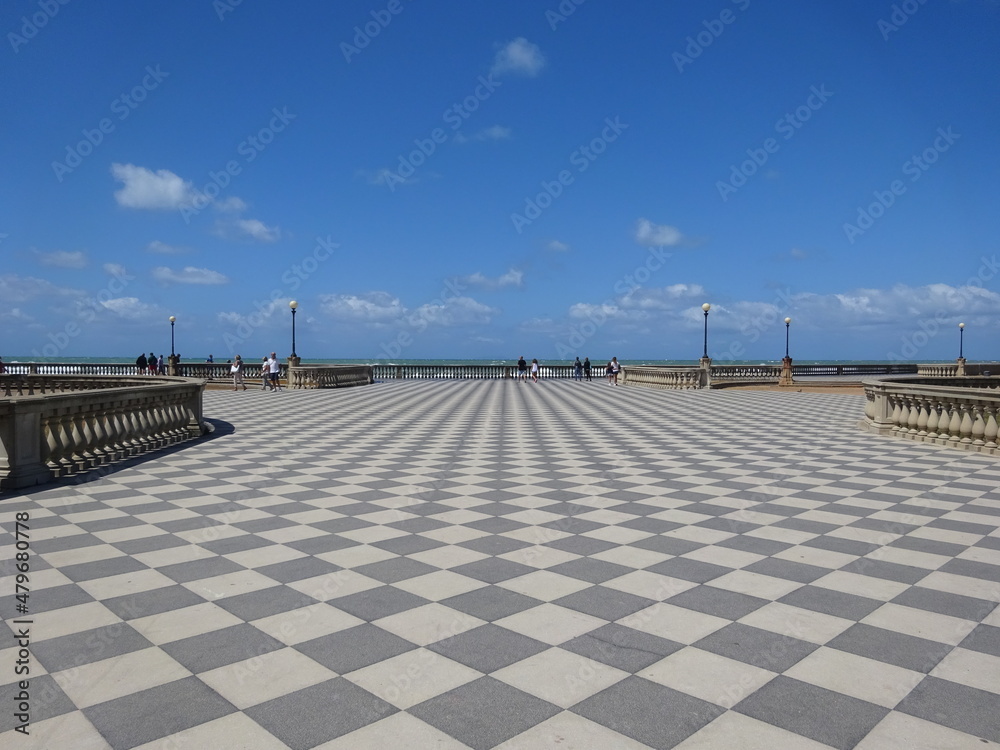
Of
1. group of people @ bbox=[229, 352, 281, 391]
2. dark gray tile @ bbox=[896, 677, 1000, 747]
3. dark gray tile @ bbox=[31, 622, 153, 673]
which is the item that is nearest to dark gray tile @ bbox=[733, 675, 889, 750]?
dark gray tile @ bbox=[896, 677, 1000, 747]

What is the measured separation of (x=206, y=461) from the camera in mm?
11039

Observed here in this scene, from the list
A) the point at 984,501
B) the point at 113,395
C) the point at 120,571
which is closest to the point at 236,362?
the point at 113,395

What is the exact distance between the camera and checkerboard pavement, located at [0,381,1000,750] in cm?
332

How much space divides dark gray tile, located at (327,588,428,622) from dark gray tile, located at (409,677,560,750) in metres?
1.19

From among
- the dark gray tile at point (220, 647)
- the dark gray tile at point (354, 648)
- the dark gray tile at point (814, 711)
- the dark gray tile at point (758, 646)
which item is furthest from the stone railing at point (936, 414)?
the dark gray tile at point (220, 647)

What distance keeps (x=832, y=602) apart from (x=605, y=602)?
1.66 m

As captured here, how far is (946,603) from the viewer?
489 cm

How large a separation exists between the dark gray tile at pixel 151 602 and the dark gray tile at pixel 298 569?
2.11 ft

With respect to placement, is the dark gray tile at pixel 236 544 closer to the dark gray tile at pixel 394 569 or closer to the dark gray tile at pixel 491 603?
the dark gray tile at pixel 394 569

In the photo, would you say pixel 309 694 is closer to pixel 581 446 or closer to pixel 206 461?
pixel 206 461

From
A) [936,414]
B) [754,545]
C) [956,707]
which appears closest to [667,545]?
[754,545]

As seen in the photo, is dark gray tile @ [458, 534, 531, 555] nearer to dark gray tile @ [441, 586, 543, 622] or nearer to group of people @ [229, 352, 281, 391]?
dark gray tile @ [441, 586, 543, 622]

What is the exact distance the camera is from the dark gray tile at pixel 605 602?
4703 millimetres

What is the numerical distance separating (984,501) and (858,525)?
2.48 meters
